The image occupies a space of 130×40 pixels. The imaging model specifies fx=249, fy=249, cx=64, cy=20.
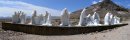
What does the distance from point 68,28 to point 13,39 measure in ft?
18.2

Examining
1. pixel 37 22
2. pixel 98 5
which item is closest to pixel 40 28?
pixel 37 22

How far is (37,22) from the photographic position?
32.8 m

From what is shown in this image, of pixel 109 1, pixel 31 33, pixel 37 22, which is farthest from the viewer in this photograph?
pixel 109 1

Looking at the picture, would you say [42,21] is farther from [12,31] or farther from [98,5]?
[98,5]

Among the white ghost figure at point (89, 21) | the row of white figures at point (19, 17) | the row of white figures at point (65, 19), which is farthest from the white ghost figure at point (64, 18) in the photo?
the row of white figures at point (19, 17)

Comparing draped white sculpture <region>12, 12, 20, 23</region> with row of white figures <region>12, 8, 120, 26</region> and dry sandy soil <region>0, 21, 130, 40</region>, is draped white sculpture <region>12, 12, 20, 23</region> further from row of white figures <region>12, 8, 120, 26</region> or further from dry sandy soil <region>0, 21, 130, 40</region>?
dry sandy soil <region>0, 21, 130, 40</region>

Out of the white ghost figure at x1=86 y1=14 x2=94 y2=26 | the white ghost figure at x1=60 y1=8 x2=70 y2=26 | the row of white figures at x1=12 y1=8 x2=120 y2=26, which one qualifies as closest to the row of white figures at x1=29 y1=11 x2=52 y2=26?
the row of white figures at x1=12 y1=8 x2=120 y2=26

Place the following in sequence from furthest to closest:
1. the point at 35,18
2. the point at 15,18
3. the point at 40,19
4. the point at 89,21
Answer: the point at 40,19, the point at 35,18, the point at 15,18, the point at 89,21

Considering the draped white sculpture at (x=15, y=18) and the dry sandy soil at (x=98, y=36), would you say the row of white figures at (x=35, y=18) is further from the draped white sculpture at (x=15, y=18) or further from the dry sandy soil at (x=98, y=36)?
the dry sandy soil at (x=98, y=36)

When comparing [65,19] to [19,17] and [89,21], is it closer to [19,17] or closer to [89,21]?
[89,21]

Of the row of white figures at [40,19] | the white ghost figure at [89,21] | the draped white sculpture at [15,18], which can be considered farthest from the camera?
the row of white figures at [40,19]

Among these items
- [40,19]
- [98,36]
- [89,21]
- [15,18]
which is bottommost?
[98,36]

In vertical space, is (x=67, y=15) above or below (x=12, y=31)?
above

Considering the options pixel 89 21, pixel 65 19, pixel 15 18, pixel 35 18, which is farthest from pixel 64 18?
pixel 15 18
